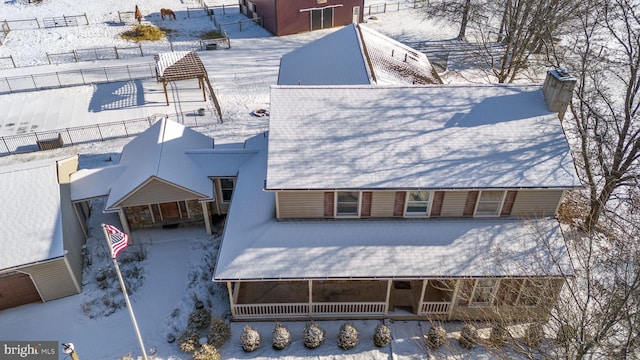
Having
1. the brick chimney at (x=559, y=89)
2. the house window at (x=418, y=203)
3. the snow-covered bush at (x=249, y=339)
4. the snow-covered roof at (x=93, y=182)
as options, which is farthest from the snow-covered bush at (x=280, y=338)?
the brick chimney at (x=559, y=89)

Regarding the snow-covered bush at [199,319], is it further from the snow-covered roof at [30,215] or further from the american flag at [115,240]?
the snow-covered roof at [30,215]

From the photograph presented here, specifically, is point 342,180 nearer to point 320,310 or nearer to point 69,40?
point 320,310

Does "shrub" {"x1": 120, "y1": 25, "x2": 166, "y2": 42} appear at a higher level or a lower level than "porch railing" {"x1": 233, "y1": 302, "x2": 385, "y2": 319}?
higher

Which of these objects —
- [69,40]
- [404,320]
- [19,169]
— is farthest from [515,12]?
[69,40]

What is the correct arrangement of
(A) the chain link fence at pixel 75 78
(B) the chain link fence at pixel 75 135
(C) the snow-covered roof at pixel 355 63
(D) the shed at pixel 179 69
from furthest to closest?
(A) the chain link fence at pixel 75 78 → (D) the shed at pixel 179 69 → (B) the chain link fence at pixel 75 135 → (C) the snow-covered roof at pixel 355 63

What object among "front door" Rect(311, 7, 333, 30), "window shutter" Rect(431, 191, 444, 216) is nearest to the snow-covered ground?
"window shutter" Rect(431, 191, 444, 216)

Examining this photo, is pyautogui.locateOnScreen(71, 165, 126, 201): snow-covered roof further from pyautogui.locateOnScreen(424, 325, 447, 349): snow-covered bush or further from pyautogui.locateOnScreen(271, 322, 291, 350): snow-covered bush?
pyautogui.locateOnScreen(424, 325, 447, 349): snow-covered bush
